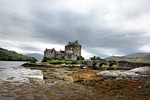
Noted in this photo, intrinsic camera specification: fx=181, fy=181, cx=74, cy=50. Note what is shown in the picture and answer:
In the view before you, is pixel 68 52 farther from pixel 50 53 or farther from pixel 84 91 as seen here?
pixel 84 91

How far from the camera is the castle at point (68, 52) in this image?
168400mm

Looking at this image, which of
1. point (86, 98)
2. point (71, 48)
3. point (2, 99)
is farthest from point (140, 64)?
point (71, 48)

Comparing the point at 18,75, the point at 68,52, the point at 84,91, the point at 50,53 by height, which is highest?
the point at 68,52

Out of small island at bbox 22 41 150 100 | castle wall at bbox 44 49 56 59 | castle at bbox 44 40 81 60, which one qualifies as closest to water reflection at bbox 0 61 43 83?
small island at bbox 22 41 150 100

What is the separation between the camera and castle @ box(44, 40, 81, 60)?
552 ft

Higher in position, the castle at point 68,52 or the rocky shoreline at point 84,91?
the castle at point 68,52

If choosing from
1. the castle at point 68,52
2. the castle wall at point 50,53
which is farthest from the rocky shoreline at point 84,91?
the castle wall at point 50,53

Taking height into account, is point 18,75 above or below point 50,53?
below

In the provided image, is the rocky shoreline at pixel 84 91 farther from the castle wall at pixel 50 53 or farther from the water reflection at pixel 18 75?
the castle wall at pixel 50 53

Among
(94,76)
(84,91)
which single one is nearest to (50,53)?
(94,76)

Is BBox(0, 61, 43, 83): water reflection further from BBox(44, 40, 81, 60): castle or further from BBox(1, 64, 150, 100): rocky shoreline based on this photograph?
BBox(44, 40, 81, 60): castle

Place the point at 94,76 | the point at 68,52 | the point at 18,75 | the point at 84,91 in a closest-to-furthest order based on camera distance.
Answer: the point at 84,91 → the point at 94,76 → the point at 18,75 → the point at 68,52

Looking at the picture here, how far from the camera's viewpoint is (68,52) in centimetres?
17338

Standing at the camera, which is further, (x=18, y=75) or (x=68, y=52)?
(x=68, y=52)
